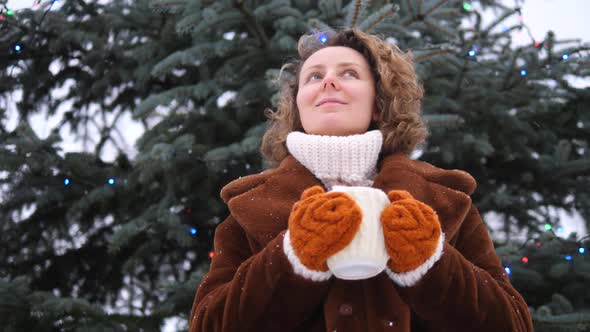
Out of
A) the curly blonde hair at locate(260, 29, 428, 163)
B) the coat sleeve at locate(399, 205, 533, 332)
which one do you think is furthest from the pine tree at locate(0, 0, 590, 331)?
the coat sleeve at locate(399, 205, 533, 332)

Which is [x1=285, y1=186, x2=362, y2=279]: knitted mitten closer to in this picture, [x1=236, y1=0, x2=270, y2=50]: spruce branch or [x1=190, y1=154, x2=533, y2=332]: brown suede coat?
[x1=190, y1=154, x2=533, y2=332]: brown suede coat

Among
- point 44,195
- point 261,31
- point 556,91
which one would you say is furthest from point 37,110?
point 556,91

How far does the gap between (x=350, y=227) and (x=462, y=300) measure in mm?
322

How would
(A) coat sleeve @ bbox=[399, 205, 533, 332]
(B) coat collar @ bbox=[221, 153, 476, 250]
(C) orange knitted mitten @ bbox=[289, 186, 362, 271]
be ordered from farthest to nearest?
(B) coat collar @ bbox=[221, 153, 476, 250] → (A) coat sleeve @ bbox=[399, 205, 533, 332] → (C) orange knitted mitten @ bbox=[289, 186, 362, 271]

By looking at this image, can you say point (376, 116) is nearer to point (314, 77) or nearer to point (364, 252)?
point (314, 77)

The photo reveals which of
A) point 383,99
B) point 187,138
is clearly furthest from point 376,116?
point 187,138

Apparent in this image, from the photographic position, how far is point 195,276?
9.55 feet

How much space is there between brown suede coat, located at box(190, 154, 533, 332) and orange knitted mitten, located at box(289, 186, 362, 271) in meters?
0.08

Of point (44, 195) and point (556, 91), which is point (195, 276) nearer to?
point (44, 195)

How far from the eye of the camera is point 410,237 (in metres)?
1.18

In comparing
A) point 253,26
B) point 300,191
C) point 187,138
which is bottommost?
point 187,138

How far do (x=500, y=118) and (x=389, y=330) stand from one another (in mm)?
2440

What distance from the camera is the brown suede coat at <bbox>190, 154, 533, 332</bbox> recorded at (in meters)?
1.29

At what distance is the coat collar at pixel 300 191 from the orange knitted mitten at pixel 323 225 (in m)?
0.25
